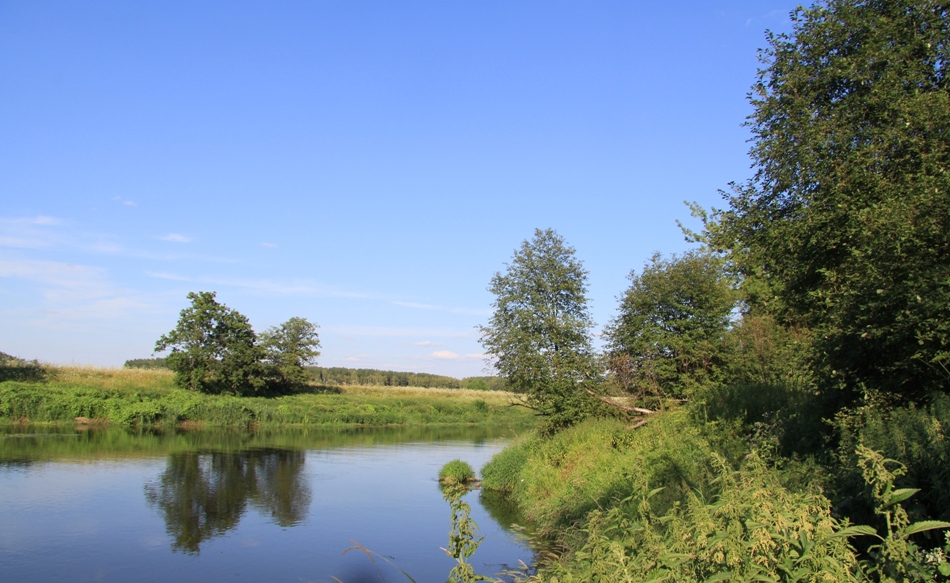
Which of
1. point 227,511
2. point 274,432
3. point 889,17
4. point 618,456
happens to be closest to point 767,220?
point 889,17

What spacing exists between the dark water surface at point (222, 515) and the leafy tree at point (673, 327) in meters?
5.92

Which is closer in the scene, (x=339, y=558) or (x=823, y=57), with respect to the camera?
(x=823, y=57)

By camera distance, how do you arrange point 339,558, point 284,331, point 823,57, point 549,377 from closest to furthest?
1. point 823,57
2. point 339,558
3. point 549,377
4. point 284,331

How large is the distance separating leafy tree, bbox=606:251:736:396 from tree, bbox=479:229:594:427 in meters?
1.36

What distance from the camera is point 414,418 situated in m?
61.6

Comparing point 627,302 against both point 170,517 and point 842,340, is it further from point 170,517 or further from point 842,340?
point 170,517

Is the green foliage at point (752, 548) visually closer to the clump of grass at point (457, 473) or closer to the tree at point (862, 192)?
the tree at point (862, 192)

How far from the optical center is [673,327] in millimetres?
19703

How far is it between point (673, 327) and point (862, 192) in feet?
34.4

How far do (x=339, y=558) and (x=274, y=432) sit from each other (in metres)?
33.9

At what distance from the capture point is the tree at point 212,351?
165 ft

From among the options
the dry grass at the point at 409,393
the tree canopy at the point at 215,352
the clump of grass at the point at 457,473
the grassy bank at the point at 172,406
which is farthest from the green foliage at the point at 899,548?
the dry grass at the point at 409,393

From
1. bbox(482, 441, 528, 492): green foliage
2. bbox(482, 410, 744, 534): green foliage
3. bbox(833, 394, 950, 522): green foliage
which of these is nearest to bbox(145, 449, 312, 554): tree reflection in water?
bbox(482, 441, 528, 492): green foliage

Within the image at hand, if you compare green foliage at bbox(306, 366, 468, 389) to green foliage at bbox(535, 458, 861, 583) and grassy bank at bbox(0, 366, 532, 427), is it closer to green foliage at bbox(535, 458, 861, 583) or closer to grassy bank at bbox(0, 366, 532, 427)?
grassy bank at bbox(0, 366, 532, 427)
